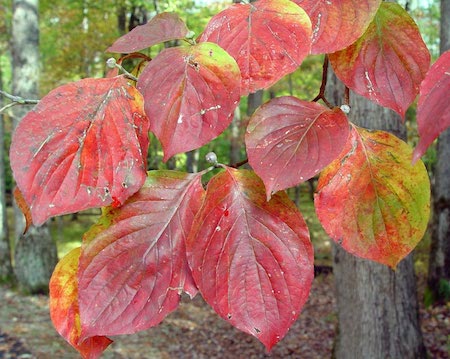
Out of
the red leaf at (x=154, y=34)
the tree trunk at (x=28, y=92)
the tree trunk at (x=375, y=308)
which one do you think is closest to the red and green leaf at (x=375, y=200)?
the red leaf at (x=154, y=34)

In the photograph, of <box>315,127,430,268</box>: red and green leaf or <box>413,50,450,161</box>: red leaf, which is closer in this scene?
<box>413,50,450,161</box>: red leaf

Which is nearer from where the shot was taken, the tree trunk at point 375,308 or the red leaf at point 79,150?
the red leaf at point 79,150

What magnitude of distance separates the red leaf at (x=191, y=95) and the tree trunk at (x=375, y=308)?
284 cm

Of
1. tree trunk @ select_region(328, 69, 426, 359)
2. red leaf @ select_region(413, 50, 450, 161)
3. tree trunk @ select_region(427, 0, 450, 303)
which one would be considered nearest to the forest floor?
tree trunk @ select_region(427, 0, 450, 303)

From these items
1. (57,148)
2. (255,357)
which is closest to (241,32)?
(57,148)

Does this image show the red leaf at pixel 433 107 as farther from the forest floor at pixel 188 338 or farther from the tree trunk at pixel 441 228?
the tree trunk at pixel 441 228

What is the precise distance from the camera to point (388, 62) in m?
0.56

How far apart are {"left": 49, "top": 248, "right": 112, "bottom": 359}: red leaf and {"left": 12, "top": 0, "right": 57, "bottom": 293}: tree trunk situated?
5592mm

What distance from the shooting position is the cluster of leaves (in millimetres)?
458

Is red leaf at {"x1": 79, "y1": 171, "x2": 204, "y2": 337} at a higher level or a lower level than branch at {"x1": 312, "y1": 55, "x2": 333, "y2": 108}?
lower

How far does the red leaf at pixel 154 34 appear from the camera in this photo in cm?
55

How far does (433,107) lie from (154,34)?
34 cm

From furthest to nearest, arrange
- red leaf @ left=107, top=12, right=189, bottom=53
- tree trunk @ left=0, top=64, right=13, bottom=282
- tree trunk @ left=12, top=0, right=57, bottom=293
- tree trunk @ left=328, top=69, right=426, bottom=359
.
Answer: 1. tree trunk @ left=0, top=64, right=13, bottom=282
2. tree trunk @ left=12, top=0, right=57, bottom=293
3. tree trunk @ left=328, top=69, right=426, bottom=359
4. red leaf @ left=107, top=12, right=189, bottom=53

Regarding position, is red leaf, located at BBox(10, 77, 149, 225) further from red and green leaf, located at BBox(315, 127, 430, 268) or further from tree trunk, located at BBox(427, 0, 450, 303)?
tree trunk, located at BBox(427, 0, 450, 303)
